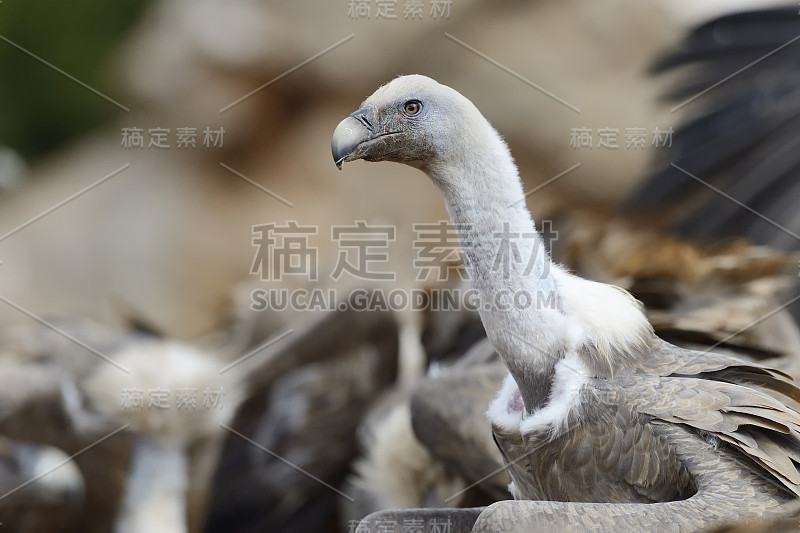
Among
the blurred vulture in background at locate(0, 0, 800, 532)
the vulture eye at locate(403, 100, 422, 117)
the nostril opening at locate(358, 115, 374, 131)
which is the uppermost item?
the vulture eye at locate(403, 100, 422, 117)

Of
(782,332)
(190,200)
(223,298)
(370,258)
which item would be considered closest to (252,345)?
(370,258)

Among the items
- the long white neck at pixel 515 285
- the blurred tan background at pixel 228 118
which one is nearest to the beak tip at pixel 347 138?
the long white neck at pixel 515 285

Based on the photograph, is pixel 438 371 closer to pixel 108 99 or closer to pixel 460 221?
pixel 460 221

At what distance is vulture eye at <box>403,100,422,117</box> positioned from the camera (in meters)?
1.23

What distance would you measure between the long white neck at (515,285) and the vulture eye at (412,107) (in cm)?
8

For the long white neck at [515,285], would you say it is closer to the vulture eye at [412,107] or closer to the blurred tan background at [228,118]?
the vulture eye at [412,107]

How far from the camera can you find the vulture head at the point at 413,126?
4.00 ft

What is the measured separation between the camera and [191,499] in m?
2.24

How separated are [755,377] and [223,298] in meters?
2.16

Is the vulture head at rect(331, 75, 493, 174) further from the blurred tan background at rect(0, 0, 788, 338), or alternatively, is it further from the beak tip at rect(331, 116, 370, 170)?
the blurred tan background at rect(0, 0, 788, 338)

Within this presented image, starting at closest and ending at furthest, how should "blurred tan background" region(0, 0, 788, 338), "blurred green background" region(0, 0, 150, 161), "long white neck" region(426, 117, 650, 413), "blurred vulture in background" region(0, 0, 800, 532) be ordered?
"long white neck" region(426, 117, 650, 413) → "blurred vulture in background" region(0, 0, 800, 532) → "blurred tan background" region(0, 0, 788, 338) → "blurred green background" region(0, 0, 150, 161)

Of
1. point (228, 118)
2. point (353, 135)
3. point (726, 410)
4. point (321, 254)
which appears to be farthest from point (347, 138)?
point (228, 118)

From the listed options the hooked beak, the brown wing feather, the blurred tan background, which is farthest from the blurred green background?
the brown wing feather

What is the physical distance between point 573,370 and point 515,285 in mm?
141
